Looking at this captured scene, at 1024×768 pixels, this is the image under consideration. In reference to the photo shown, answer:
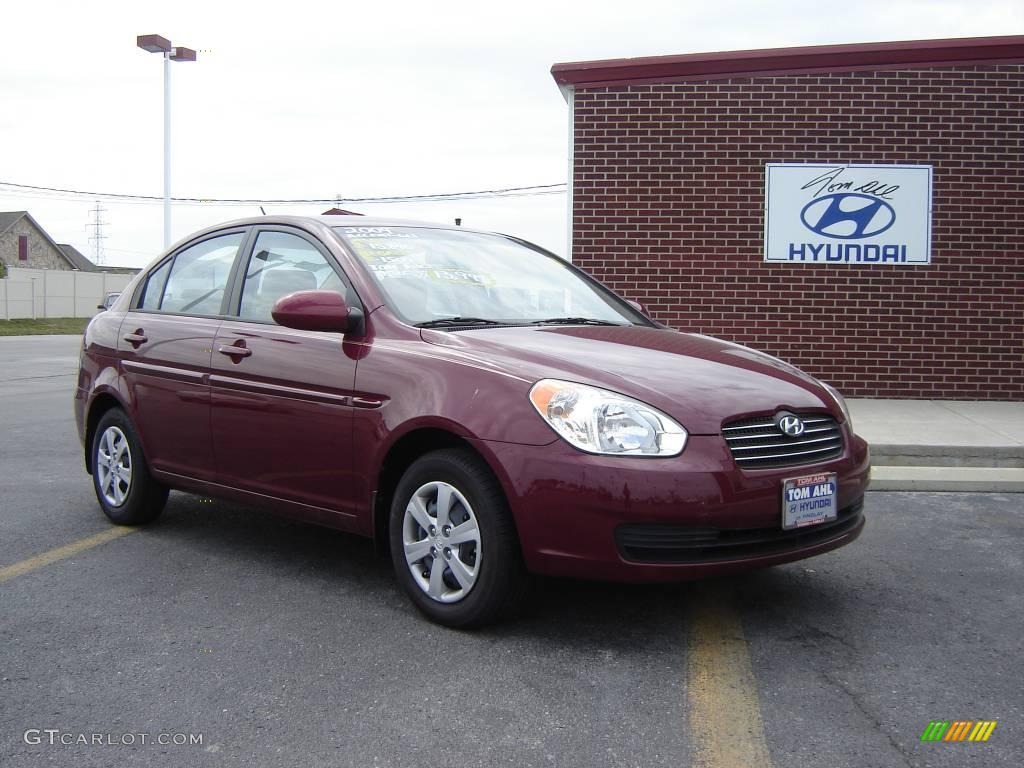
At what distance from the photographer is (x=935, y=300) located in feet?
33.2

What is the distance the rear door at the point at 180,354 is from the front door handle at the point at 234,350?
0.13 metres

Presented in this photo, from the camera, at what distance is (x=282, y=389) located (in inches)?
173

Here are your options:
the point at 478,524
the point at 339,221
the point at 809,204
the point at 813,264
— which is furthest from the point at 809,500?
the point at 809,204

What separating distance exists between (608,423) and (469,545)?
70 cm

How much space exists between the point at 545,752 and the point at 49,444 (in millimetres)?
6785

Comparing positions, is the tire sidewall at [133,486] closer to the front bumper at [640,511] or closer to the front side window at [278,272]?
the front side window at [278,272]

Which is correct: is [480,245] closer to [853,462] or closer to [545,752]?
[853,462]

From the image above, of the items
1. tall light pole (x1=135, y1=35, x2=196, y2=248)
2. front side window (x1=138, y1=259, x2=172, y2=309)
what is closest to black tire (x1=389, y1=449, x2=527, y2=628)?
front side window (x1=138, y1=259, x2=172, y2=309)

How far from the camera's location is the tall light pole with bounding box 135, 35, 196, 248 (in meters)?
26.3

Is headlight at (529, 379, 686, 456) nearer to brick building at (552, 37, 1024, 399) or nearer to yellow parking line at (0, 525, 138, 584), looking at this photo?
yellow parking line at (0, 525, 138, 584)

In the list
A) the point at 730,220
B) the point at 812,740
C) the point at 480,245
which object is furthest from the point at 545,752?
the point at 730,220

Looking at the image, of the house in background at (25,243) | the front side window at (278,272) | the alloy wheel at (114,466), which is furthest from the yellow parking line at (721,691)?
the house in background at (25,243)

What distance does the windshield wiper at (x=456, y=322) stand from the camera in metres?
4.17

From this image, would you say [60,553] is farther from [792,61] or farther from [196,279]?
[792,61]
